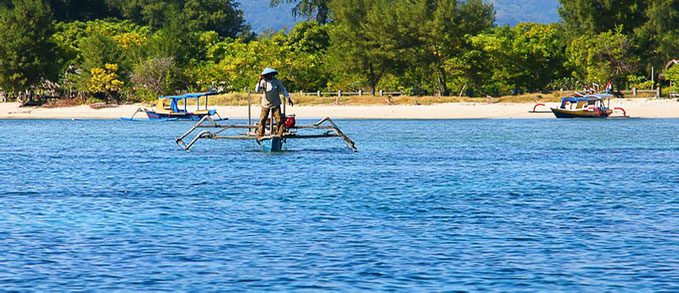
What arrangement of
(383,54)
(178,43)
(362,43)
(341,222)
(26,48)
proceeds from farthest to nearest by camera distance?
(178,43), (26,48), (362,43), (383,54), (341,222)

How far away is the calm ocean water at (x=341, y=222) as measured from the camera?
37.1 ft

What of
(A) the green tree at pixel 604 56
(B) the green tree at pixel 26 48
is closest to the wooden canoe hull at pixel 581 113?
(A) the green tree at pixel 604 56

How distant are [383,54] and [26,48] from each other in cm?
3592

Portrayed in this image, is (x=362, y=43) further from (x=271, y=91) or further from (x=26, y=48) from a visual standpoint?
(x=271, y=91)

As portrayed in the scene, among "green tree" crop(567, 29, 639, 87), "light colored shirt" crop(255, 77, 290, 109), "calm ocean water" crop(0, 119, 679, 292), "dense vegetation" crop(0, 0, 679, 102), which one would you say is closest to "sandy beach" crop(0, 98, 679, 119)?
"dense vegetation" crop(0, 0, 679, 102)

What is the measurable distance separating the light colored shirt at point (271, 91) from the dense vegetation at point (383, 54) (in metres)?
47.9

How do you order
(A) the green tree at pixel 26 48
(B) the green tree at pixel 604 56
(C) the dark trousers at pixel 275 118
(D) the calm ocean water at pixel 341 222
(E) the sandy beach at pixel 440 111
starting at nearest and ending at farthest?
(D) the calm ocean water at pixel 341 222
(C) the dark trousers at pixel 275 118
(E) the sandy beach at pixel 440 111
(B) the green tree at pixel 604 56
(A) the green tree at pixel 26 48

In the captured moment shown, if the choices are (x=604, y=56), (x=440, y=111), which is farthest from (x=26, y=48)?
(x=604, y=56)

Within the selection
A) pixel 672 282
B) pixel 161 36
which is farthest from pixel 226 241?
pixel 161 36

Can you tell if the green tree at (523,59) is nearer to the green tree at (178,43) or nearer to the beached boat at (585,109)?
the beached boat at (585,109)

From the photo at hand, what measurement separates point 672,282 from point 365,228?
5.55m

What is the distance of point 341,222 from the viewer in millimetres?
15852

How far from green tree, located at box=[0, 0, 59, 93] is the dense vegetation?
13 cm

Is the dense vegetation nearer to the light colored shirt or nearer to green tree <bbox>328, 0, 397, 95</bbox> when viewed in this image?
green tree <bbox>328, 0, 397, 95</bbox>
